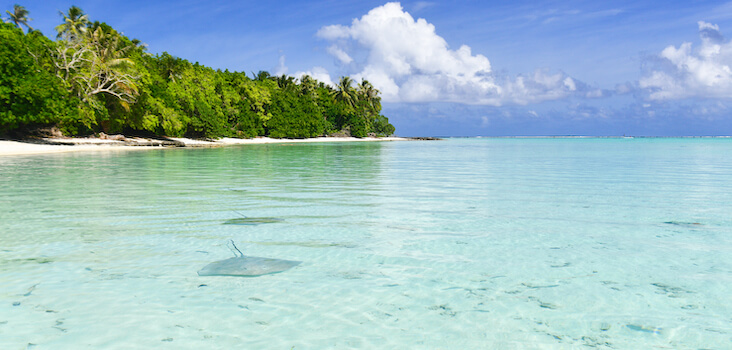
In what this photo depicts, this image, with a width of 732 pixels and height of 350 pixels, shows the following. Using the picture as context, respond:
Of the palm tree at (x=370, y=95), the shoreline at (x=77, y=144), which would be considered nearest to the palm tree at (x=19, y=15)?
the shoreline at (x=77, y=144)

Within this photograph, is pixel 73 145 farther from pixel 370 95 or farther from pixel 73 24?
pixel 370 95

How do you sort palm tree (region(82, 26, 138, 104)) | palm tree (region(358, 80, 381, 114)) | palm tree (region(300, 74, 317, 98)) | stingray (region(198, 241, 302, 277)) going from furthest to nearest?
palm tree (region(358, 80, 381, 114))
palm tree (region(300, 74, 317, 98))
palm tree (region(82, 26, 138, 104))
stingray (region(198, 241, 302, 277))

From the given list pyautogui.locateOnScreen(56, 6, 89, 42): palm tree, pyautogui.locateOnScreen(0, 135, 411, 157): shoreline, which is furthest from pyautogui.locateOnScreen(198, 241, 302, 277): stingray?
pyautogui.locateOnScreen(56, 6, 89, 42): palm tree

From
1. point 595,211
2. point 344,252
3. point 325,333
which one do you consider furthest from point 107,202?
point 595,211

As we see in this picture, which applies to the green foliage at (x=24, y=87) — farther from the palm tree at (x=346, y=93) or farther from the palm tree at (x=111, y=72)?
the palm tree at (x=346, y=93)

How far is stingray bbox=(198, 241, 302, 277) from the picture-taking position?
15.9ft

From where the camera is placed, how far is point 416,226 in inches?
291

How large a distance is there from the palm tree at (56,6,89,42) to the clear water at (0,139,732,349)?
46392 millimetres

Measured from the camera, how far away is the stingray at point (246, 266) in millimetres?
4855

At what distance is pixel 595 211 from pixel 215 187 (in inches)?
360

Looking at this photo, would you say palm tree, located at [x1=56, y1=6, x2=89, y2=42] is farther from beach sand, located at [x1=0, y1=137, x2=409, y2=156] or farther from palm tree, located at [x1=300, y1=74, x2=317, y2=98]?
palm tree, located at [x1=300, y1=74, x2=317, y2=98]

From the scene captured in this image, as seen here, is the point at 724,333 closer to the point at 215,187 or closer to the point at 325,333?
the point at 325,333

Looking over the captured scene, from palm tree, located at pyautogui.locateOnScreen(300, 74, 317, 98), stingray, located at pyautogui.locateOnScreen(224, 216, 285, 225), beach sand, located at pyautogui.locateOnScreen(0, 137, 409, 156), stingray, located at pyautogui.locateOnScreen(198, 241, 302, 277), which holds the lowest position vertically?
stingray, located at pyautogui.locateOnScreen(198, 241, 302, 277)

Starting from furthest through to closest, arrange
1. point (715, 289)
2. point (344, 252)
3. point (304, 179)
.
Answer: point (304, 179) < point (344, 252) < point (715, 289)
